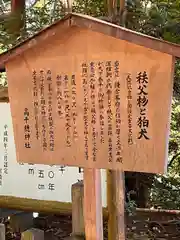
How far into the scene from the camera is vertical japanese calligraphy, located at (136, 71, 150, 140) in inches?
76.6

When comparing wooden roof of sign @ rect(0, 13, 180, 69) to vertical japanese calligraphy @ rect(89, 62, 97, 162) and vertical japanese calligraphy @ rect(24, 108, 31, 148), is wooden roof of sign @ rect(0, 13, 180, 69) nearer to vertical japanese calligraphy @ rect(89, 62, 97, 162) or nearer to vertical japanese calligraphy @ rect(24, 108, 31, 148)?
Result: vertical japanese calligraphy @ rect(89, 62, 97, 162)

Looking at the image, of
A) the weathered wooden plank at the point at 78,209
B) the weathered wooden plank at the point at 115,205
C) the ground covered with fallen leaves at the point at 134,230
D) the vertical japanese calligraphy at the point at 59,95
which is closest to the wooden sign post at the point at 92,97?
the vertical japanese calligraphy at the point at 59,95

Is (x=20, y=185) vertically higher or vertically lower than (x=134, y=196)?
higher

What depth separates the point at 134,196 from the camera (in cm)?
441

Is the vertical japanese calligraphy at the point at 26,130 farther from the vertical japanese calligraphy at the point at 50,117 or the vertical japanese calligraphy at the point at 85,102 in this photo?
the vertical japanese calligraphy at the point at 85,102

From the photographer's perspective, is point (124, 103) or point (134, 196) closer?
point (124, 103)

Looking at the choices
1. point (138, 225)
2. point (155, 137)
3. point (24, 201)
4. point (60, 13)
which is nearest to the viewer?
point (155, 137)

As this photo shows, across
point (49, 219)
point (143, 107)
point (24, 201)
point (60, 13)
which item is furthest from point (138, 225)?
point (143, 107)

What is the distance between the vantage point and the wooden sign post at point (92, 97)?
1.94 metres

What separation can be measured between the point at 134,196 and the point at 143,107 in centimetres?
259

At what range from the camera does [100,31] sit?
1961 millimetres

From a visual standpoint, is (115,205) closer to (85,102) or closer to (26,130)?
(26,130)

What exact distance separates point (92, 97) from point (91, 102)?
0.02 meters

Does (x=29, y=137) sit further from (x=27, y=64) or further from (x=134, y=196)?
(x=134, y=196)
